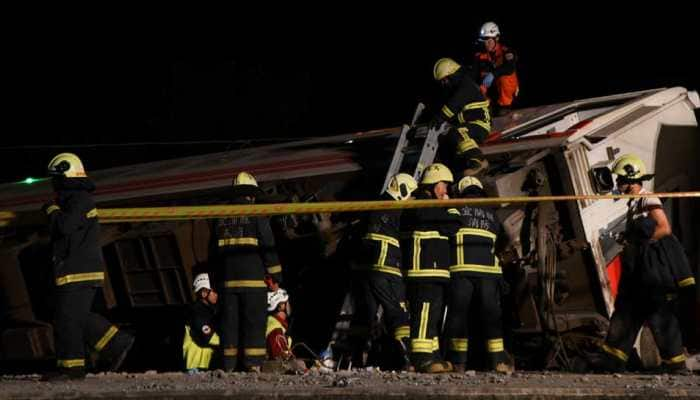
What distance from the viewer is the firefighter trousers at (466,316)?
8711mm

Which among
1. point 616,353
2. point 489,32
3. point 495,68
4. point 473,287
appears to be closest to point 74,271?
point 473,287

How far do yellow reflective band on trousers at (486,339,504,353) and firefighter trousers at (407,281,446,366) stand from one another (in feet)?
1.24

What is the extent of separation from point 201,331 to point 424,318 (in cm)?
232

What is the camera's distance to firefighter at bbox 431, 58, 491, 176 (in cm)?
956

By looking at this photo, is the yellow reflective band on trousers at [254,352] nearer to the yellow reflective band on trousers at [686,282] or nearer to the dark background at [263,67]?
the yellow reflective band on trousers at [686,282]

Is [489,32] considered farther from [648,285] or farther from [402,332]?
[648,285]

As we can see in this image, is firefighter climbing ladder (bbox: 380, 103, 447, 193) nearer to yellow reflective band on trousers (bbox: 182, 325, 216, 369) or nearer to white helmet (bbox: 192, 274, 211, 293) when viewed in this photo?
white helmet (bbox: 192, 274, 211, 293)

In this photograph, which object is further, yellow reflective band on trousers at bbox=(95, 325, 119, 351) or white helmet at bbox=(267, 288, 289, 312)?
white helmet at bbox=(267, 288, 289, 312)

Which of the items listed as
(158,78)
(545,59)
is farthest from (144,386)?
(158,78)

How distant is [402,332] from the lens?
30.2ft

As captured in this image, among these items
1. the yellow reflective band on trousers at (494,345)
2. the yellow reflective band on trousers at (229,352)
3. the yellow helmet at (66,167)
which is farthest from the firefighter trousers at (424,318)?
the yellow helmet at (66,167)

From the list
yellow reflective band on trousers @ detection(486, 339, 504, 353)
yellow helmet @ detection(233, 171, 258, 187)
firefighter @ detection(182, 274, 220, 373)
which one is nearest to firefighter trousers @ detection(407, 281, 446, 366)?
yellow reflective band on trousers @ detection(486, 339, 504, 353)

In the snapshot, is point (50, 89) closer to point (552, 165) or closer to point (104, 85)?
point (104, 85)

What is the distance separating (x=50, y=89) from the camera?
25094mm
